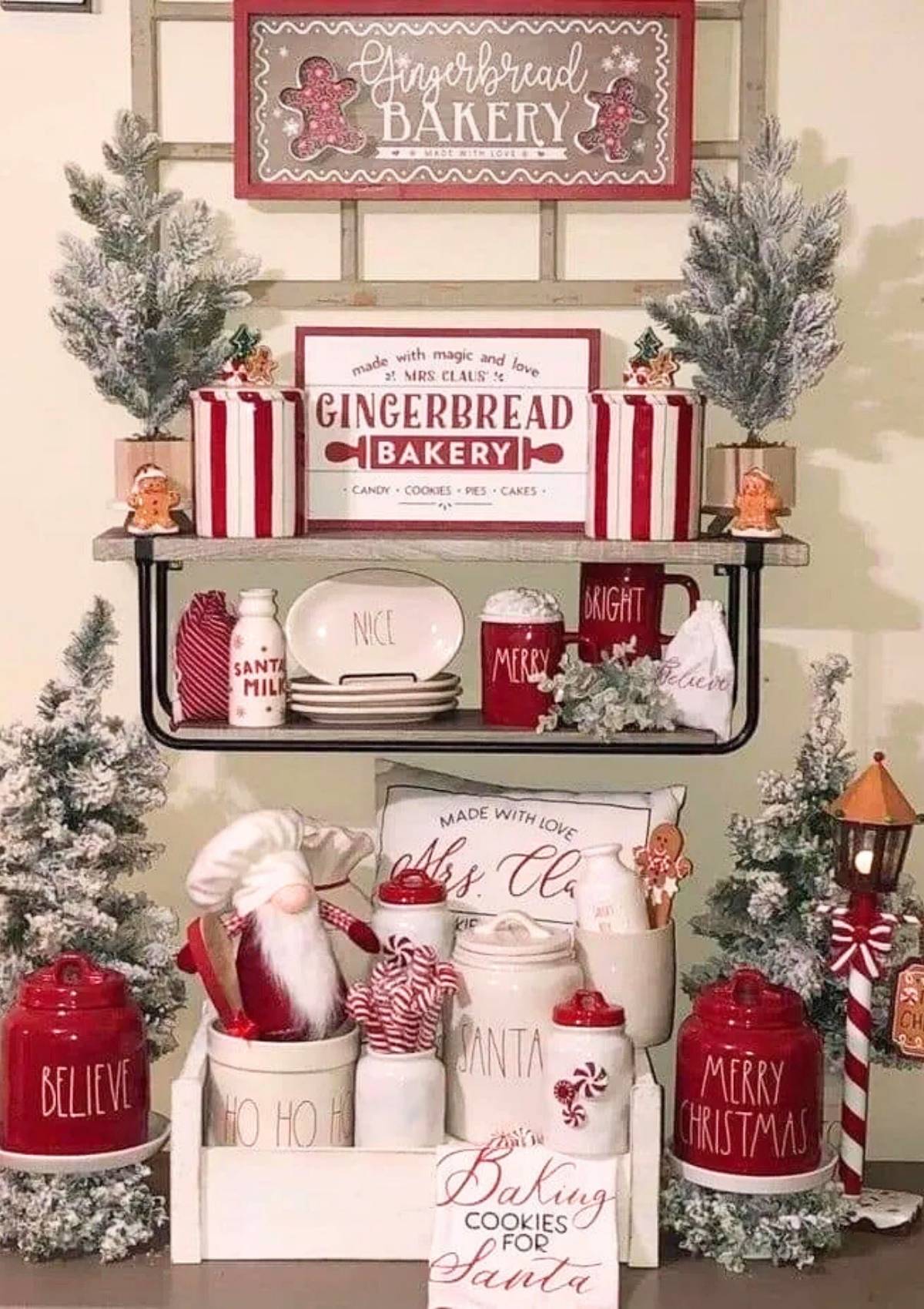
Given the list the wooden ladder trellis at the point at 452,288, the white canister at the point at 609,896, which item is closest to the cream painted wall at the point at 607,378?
the wooden ladder trellis at the point at 452,288

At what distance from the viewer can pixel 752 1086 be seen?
1.74m

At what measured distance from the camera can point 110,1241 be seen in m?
1.71

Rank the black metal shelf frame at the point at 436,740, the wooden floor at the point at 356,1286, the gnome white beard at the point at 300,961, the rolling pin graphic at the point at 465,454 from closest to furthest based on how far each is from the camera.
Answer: the wooden floor at the point at 356,1286 < the gnome white beard at the point at 300,961 < the black metal shelf frame at the point at 436,740 < the rolling pin graphic at the point at 465,454

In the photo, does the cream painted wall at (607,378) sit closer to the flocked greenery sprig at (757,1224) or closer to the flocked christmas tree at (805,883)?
the flocked christmas tree at (805,883)

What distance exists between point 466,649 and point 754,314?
51 centimetres

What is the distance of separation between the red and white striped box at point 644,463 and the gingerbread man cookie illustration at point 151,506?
45cm

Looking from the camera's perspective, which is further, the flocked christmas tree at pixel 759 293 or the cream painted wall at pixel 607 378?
the cream painted wall at pixel 607 378

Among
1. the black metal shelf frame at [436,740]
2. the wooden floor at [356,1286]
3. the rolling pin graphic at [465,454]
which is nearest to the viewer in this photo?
the wooden floor at [356,1286]

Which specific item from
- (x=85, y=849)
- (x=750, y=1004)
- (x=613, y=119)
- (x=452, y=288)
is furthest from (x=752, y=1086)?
(x=613, y=119)

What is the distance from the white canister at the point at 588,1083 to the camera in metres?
1.70

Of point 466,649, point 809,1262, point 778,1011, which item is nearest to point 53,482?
point 466,649

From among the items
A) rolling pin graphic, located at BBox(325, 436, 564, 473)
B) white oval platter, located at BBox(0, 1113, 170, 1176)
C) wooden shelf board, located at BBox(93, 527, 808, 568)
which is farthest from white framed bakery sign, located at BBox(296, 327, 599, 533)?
white oval platter, located at BBox(0, 1113, 170, 1176)

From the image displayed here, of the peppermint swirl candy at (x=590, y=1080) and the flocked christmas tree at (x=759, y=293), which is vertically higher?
the flocked christmas tree at (x=759, y=293)

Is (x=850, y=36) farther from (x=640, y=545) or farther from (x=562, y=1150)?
(x=562, y=1150)
